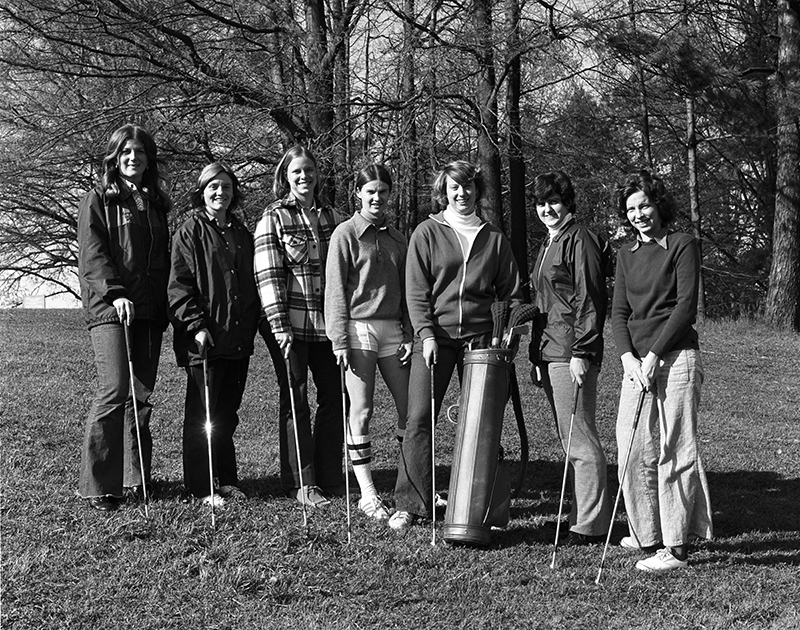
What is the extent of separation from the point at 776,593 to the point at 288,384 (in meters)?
2.83

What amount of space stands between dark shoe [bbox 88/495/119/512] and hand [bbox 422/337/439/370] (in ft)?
6.15

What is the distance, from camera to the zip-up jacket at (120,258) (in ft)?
16.0

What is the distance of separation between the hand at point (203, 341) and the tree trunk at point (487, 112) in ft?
22.0

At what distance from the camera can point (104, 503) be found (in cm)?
484

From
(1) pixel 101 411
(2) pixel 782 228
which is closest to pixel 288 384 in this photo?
(1) pixel 101 411

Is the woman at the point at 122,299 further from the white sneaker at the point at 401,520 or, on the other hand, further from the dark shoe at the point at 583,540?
the dark shoe at the point at 583,540

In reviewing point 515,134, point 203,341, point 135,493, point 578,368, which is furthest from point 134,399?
point 515,134

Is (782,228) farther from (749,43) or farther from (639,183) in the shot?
(639,183)

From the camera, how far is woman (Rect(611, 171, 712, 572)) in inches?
177

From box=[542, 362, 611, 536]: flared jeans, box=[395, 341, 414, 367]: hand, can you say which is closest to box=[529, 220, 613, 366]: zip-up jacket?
box=[542, 362, 611, 536]: flared jeans

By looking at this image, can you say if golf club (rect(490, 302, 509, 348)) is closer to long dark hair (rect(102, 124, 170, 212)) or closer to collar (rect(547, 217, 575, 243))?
collar (rect(547, 217, 575, 243))

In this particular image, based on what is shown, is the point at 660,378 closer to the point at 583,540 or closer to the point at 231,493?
the point at 583,540

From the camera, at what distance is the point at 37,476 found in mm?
5492

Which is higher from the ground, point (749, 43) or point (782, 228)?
point (749, 43)
